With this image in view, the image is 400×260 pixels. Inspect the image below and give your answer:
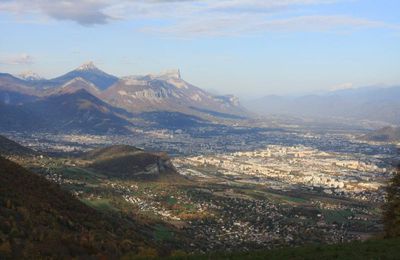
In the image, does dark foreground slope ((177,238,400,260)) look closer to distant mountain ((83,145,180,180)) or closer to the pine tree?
the pine tree

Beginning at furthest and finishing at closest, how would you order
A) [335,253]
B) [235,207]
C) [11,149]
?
[11,149]
[235,207]
[335,253]

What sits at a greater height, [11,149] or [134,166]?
[11,149]

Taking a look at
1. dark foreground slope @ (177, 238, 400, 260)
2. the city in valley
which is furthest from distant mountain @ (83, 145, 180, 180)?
dark foreground slope @ (177, 238, 400, 260)

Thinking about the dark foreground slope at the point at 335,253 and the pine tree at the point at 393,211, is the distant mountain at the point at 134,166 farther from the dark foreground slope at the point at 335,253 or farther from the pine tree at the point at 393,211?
the dark foreground slope at the point at 335,253

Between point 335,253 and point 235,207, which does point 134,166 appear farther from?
point 335,253

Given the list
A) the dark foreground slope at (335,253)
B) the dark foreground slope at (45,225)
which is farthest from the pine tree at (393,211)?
the dark foreground slope at (45,225)

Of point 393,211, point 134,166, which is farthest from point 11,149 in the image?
point 393,211

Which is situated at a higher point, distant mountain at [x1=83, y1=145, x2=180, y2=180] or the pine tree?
the pine tree
